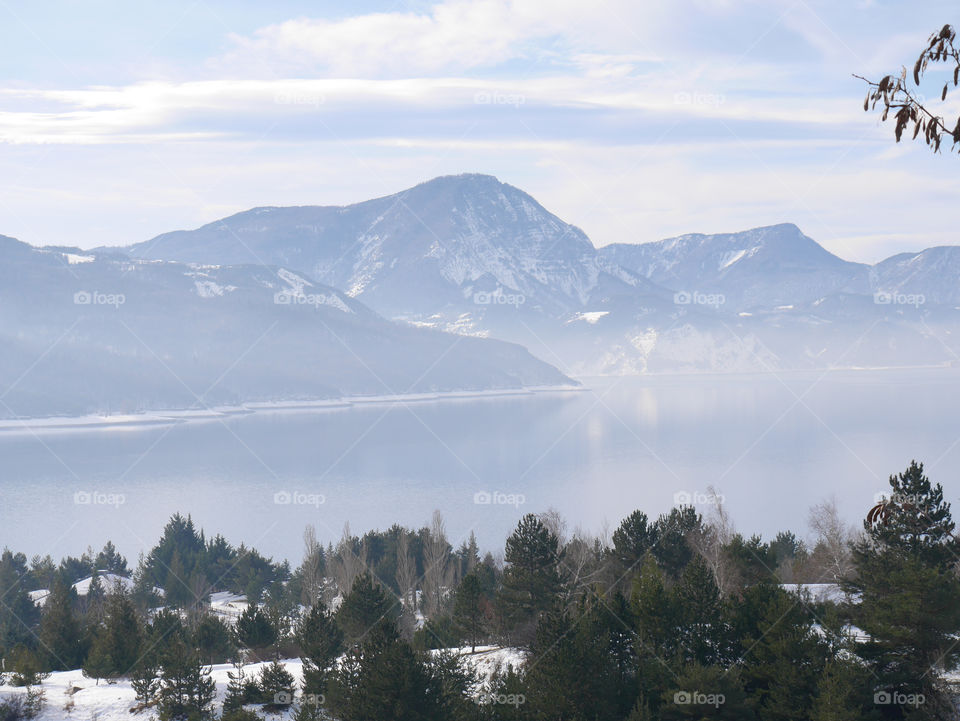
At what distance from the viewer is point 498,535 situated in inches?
3620

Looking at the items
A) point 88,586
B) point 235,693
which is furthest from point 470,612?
point 88,586

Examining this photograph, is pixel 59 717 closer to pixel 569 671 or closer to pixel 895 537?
pixel 569 671

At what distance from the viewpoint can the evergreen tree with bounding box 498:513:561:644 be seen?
32.4 meters

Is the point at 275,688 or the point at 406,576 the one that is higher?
the point at 275,688

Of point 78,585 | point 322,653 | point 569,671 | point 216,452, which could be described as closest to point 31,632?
point 78,585

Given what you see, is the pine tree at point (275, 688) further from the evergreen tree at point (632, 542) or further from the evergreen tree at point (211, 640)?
the evergreen tree at point (632, 542)

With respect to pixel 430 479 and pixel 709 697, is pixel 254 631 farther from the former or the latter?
pixel 430 479
